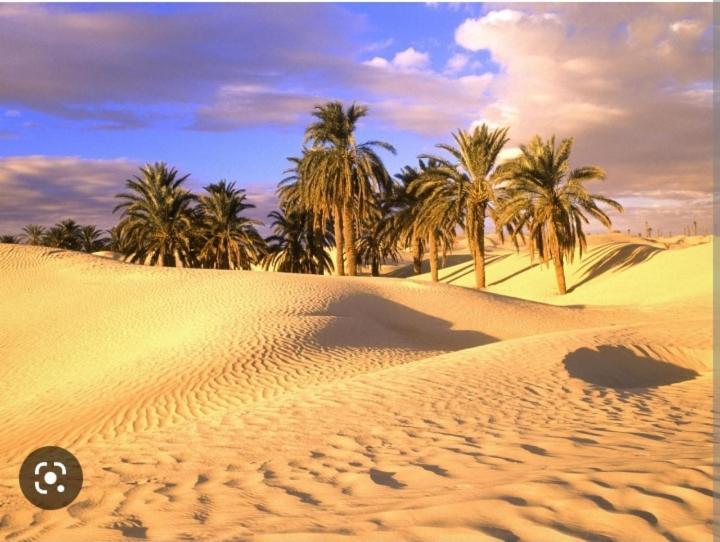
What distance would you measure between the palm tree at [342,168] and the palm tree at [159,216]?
9.29 meters

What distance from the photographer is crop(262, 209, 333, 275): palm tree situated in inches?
1580

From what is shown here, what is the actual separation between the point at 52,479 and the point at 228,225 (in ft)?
108

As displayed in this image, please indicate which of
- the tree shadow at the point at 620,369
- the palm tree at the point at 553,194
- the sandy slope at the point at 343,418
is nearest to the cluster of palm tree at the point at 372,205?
the palm tree at the point at 553,194

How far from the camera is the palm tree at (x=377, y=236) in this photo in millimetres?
37128

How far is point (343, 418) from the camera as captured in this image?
22.4 ft

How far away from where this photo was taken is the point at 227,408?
867 cm

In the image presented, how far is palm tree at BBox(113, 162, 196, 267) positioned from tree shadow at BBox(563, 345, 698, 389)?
29013 millimetres

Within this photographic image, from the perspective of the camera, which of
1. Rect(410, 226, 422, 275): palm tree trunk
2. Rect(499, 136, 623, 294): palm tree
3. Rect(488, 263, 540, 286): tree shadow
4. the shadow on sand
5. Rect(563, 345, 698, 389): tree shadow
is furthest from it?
the shadow on sand

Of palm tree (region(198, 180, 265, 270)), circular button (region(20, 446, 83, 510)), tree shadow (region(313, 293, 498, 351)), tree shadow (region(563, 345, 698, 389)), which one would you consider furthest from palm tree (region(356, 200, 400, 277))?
circular button (region(20, 446, 83, 510))

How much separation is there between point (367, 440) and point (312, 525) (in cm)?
242

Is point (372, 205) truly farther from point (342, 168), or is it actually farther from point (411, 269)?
point (411, 269)

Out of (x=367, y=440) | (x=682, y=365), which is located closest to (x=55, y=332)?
(x=367, y=440)

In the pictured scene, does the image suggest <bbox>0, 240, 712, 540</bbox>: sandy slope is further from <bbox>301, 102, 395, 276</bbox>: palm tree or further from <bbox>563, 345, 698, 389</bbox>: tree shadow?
<bbox>301, 102, 395, 276</bbox>: palm tree

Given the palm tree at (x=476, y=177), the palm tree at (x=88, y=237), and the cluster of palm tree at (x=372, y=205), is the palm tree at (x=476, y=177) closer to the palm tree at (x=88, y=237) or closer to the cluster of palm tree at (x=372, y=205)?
the cluster of palm tree at (x=372, y=205)
